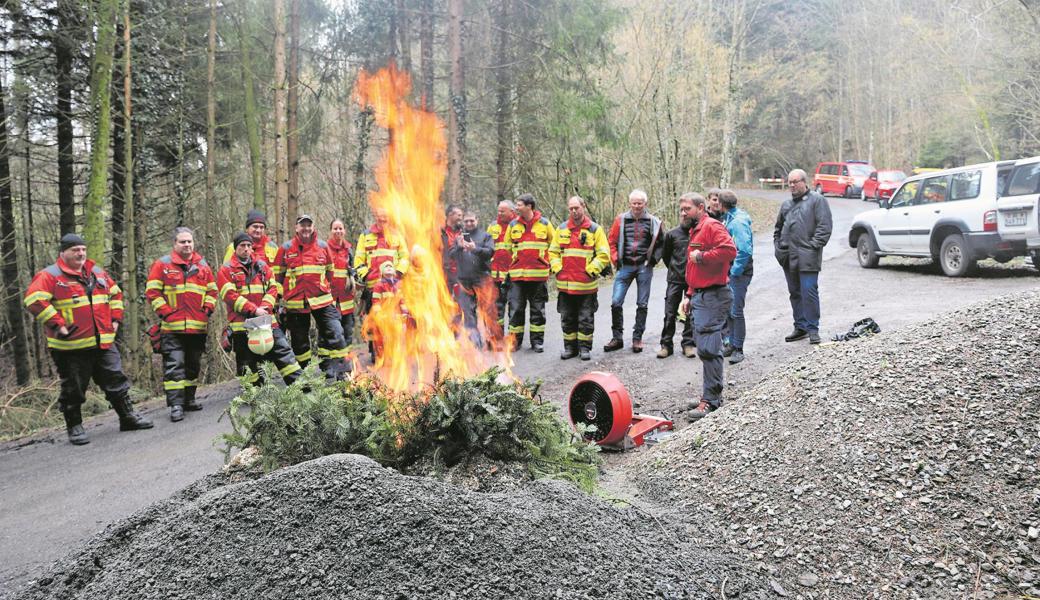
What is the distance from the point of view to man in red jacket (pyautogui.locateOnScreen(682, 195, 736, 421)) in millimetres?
6246

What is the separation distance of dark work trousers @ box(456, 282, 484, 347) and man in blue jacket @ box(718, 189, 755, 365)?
3.37m

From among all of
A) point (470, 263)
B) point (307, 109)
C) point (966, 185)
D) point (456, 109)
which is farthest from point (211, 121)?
point (966, 185)

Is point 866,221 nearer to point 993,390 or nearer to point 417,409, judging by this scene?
point 993,390

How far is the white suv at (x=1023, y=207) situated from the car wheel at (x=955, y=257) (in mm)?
791

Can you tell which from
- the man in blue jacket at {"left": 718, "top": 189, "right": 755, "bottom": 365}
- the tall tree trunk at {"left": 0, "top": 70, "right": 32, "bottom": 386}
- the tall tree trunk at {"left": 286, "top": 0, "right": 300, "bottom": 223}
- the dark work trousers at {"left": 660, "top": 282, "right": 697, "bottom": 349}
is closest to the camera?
the man in blue jacket at {"left": 718, "top": 189, "right": 755, "bottom": 365}

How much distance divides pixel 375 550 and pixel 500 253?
7306mm

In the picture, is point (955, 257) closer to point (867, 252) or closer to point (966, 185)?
point (966, 185)

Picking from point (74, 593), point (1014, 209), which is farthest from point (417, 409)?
point (1014, 209)

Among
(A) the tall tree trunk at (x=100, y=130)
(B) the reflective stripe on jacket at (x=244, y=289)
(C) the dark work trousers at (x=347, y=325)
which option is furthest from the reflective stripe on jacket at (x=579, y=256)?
(A) the tall tree trunk at (x=100, y=130)

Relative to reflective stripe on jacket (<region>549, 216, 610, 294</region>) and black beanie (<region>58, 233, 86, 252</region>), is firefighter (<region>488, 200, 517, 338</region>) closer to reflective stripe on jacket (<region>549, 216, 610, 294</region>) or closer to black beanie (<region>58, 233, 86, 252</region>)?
reflective stripe on jacket (<region>549, 216, 610, 294</region>)

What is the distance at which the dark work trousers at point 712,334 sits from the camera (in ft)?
20.5

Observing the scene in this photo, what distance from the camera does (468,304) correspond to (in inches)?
361

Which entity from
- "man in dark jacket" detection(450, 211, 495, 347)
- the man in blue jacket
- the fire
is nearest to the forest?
"man in dark jacket" detection(450, 211, 495, 347)

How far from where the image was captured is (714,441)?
16.5ft
